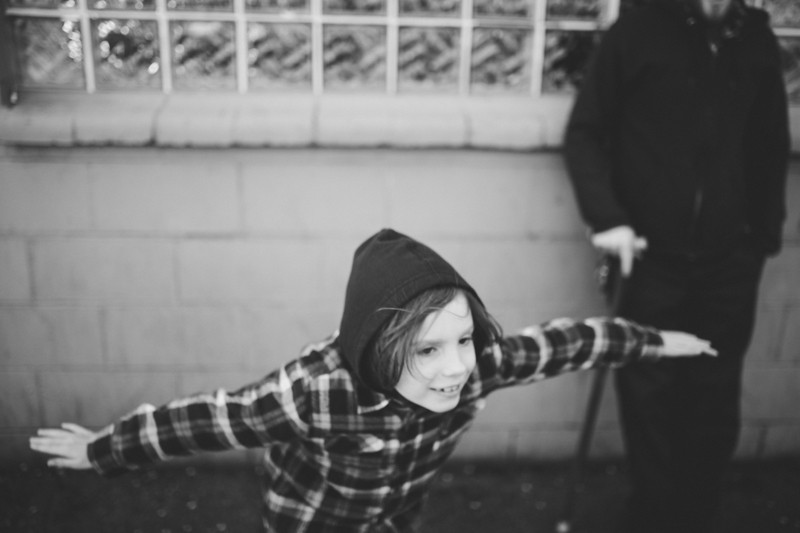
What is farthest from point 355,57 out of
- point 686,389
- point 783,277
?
point 783,277

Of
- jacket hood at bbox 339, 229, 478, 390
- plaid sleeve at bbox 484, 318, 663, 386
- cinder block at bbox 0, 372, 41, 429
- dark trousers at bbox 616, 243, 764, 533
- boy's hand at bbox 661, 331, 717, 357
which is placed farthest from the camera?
cinder block at bbox 0, 372, 41, 429

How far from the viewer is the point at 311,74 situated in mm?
2668

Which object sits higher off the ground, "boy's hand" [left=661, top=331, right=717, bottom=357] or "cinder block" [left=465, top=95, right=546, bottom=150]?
"cinder block" [left=465, top=95, right=546, bottom=150]

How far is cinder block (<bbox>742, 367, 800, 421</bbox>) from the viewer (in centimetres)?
Answer: 297

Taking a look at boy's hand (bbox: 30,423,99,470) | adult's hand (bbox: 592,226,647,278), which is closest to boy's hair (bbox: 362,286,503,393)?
boy's hand (bbox: 30,423,99,470)

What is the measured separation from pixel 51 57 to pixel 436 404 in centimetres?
216

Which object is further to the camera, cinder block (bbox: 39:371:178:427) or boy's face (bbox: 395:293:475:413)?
cinder block (bbox: 39:371:178:427)

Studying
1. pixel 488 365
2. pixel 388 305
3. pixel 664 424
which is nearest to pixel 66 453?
pixel 388 305

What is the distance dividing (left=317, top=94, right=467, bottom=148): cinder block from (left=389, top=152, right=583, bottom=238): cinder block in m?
0.10

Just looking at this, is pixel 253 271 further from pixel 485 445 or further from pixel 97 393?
pixel 485 445

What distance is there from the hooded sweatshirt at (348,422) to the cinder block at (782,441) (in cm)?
180

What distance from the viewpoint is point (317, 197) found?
2625 millimetres

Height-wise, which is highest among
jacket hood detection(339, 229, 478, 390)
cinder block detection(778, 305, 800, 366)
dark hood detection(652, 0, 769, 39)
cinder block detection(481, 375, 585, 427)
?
dark hood detection(652, 0, 769, 39)

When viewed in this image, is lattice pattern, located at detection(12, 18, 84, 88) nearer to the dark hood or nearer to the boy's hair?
the boy's hair
